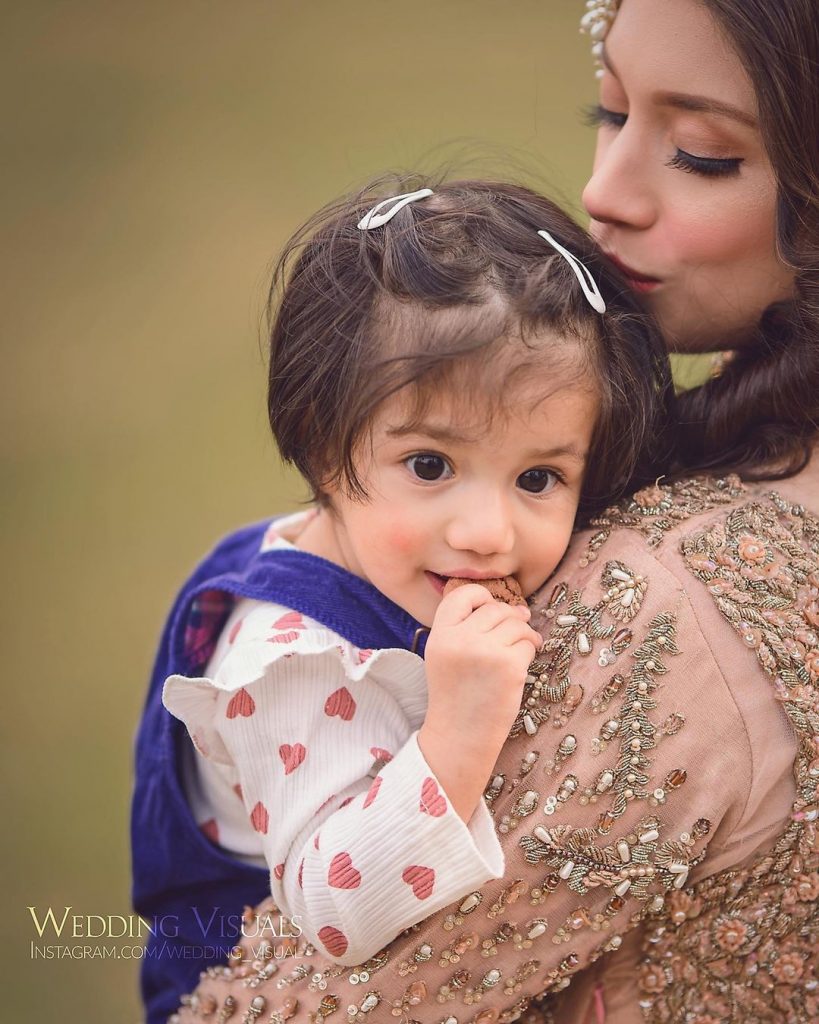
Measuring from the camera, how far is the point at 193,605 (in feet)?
6.09

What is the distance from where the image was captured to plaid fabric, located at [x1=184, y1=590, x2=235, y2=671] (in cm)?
185

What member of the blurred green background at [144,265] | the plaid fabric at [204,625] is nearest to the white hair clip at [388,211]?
the plaid fabric at [204,625]

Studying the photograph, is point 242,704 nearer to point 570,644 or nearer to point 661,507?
point 570,644

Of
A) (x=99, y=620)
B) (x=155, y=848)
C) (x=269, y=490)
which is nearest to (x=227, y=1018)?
(x=155, y=848)

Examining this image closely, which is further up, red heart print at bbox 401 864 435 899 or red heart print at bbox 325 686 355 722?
red heart print at bbox 325 686 355 722

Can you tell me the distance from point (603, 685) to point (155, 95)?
7178 mm

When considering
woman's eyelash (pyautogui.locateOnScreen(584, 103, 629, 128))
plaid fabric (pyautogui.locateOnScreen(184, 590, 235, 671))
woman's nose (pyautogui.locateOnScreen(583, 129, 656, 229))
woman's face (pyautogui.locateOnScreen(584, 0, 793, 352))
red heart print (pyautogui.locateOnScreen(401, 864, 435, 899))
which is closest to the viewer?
red heart print (pyautogui.locateOnScreen(401, 864, 435, 899))

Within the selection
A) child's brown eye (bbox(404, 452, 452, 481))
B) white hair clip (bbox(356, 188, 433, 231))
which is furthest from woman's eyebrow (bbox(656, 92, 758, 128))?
child's brown eye (bbox(404, 452, 452, 481))

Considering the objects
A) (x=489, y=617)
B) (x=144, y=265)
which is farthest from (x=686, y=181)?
(x=144, y=265)

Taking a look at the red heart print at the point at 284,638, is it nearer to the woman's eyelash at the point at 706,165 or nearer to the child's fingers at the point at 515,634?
the child's fingers at the point at 515,634

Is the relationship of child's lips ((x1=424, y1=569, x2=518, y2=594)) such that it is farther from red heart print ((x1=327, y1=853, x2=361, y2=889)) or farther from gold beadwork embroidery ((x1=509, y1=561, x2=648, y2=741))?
red heart print ((x1=327, y1=853, x2=361, y2=889))

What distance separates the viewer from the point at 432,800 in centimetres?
132

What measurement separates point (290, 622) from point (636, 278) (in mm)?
723

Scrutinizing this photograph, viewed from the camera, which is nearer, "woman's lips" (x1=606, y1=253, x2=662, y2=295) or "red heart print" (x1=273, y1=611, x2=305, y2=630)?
"red heart print" (x1=273, y1=611, x2=305, y2=630)
